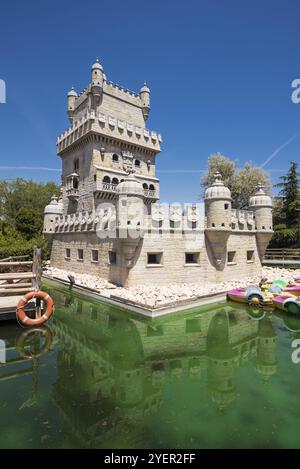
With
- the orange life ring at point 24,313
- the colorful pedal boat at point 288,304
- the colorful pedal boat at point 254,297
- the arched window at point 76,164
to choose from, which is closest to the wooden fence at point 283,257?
the colorful pedal boat at point 254,297

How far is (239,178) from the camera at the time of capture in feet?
121

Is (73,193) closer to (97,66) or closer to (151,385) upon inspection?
(97,66)

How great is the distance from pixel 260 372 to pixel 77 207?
79.4 ft

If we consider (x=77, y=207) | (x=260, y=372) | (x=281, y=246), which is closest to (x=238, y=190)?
(x=281, y=246)

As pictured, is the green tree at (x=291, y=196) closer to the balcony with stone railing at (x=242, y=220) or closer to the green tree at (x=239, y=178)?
the green tree at (x=239, y=178)

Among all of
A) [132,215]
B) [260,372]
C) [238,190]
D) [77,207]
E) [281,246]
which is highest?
[238,190]

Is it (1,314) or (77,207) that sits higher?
(77,207)

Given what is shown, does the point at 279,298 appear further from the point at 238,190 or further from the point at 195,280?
the point at 238,190

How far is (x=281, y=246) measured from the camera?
3319 centimetres

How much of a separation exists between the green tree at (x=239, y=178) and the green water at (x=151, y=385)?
27.3m

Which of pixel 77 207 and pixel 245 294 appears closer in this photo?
pixel 245 294

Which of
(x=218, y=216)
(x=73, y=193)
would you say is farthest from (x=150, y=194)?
(x=218, y=216)
